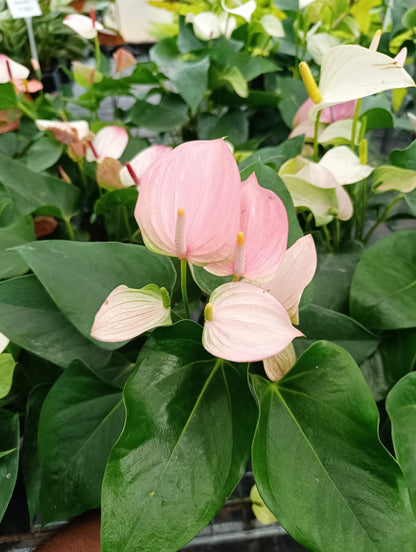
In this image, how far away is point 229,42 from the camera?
92 centimetres

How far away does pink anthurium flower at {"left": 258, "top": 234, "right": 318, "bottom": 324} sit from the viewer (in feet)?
1.17

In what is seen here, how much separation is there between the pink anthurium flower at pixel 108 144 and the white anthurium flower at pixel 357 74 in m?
0.31

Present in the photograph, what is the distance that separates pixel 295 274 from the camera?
36 cm

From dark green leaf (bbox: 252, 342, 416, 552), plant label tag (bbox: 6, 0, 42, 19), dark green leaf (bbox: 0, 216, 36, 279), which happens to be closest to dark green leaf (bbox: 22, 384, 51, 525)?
dark green leaf (bbox: 0, 216, 36, 279)

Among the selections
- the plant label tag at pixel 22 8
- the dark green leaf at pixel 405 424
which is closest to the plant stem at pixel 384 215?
the dark green leaf at pixel 405 424

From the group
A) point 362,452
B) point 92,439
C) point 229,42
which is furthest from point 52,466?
point 229,42

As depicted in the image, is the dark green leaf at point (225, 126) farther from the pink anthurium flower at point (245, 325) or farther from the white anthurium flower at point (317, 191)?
the pink anthurium flower at point (245, 325)

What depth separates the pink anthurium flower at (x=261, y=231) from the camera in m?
0.32

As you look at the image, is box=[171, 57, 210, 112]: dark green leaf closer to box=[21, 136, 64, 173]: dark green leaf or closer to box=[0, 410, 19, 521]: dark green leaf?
box=[21, 136, 64, 173]: dark green leaf

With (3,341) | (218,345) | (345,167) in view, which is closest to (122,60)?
(345,167)

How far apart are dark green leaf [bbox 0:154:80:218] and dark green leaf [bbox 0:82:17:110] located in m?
0.16

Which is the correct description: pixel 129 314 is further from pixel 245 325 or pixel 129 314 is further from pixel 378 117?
pixel 378 117

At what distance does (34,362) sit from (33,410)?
0.07 meters

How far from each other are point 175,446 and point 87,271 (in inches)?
6.5
